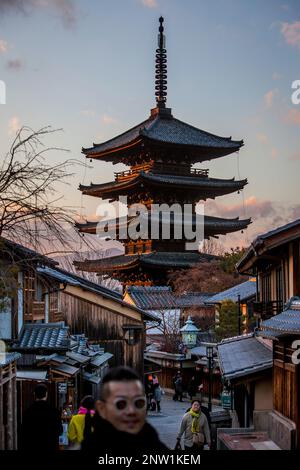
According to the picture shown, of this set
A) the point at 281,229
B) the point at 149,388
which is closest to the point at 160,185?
the point at 149,388

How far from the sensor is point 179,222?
52.7 m

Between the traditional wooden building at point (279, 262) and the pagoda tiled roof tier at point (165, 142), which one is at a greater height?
the pagoda tiled roof tier at point (165, 142)

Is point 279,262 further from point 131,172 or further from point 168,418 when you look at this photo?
point 131,172

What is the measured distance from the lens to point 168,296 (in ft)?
155

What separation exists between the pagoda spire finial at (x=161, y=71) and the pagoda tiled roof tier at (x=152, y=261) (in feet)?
37.4

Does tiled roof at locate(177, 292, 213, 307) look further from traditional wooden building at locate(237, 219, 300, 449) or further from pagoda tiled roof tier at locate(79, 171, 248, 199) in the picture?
traditional wooden building at locate(237, 219, 300, 449)

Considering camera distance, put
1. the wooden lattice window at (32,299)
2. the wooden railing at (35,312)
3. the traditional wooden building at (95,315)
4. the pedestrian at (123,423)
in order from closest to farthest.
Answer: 1. the pedestrian at (123,423)
2. the wooden lattice window at (32,299)
3. the wooden railing at (35,312)
4. the traditional wooden building at (95,315)

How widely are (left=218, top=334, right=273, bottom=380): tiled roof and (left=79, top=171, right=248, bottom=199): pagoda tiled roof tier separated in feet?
80.8

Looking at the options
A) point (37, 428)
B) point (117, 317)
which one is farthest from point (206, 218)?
point (37, 428)

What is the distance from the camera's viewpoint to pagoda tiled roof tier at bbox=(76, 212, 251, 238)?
52.2 m

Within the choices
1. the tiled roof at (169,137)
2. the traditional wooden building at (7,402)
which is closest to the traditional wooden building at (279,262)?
the traditional wooden building at (7,402)

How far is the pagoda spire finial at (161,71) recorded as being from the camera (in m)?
57.4

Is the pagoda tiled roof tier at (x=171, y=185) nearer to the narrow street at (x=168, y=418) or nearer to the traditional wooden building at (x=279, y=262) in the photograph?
the narrow street at (x=168, y=418)

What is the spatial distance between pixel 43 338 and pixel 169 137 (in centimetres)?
3399
